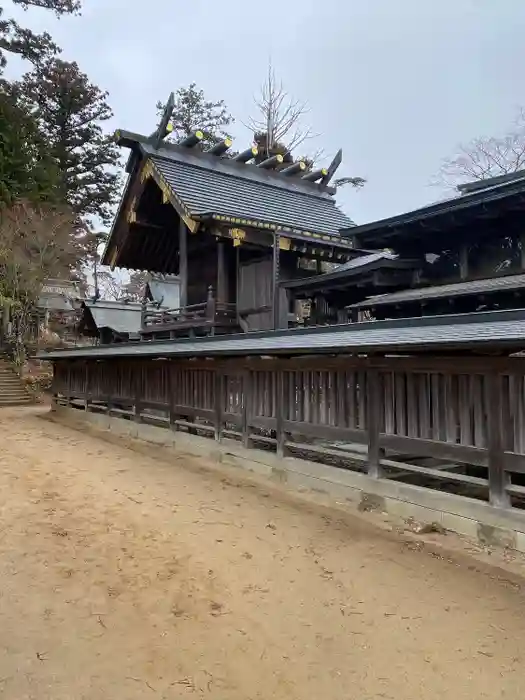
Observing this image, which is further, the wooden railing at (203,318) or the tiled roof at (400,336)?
the wooden railing at (203,318)

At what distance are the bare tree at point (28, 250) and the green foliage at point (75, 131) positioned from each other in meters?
7.42

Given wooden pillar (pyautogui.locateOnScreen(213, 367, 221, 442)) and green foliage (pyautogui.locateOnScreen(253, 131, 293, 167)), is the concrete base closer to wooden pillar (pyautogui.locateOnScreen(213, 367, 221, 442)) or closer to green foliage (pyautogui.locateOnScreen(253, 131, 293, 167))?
wooden pillar (pyautogui.locateOnScreen(213, 367, 221, 442))

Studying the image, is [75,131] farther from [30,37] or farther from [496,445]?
[496,445]

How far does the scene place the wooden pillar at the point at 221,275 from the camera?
13172mm

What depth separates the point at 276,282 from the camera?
12.0 meters

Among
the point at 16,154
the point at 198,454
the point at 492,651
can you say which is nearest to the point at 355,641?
the point at 492,651

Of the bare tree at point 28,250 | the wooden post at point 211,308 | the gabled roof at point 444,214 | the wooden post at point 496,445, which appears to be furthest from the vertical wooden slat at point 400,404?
the bare tree at point 28,250

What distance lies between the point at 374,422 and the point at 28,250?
21.0 metres

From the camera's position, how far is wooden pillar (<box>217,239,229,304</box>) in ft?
43.2

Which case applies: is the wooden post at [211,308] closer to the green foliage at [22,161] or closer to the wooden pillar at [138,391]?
the wooden pillar at [138,391]

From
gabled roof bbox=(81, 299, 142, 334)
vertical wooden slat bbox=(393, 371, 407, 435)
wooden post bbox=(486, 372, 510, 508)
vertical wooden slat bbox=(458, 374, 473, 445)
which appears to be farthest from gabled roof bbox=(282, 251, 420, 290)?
gabled roof bbox=(81, 299, 142, 334)

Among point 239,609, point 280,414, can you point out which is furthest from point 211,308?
point 239,609

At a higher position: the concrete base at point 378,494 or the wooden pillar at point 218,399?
the wooden pillar at point 218,399

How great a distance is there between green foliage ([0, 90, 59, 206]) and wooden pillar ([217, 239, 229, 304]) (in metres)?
12.6
